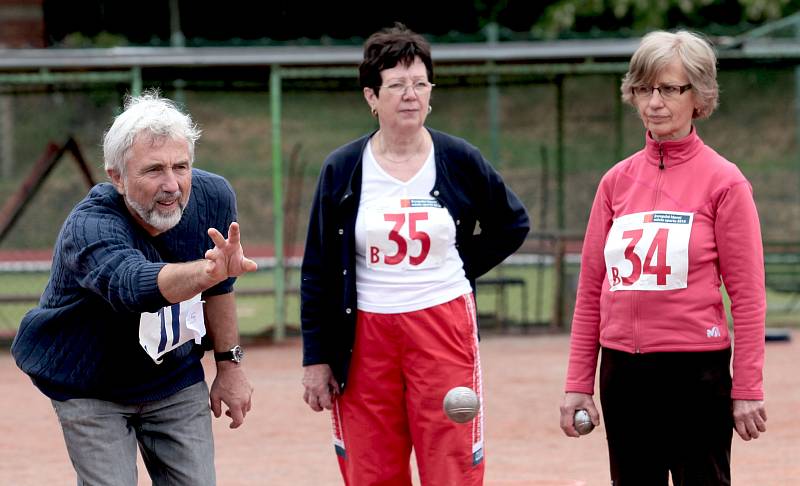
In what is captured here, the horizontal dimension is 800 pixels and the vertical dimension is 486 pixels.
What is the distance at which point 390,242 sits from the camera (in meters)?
4.52

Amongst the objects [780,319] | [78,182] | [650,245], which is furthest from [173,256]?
[78,182]

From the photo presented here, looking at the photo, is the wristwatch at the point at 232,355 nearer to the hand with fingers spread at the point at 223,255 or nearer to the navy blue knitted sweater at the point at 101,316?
the navy blue knitted sweater at the point at 101,316

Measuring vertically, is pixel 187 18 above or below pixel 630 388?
above

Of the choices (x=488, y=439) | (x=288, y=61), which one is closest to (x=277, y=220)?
(x=288, y=61)

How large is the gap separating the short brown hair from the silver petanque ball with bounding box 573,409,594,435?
131cm

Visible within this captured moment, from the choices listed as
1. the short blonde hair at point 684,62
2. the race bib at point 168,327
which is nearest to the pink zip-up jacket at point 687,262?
the short blonde hair at point 684,62

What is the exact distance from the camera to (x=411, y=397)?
4523mm

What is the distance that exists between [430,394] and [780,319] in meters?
10.4

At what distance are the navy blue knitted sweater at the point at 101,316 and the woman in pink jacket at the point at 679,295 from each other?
4.32 ft

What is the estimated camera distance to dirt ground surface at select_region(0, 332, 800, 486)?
6793 mm

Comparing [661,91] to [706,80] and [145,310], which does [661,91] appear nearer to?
[706,80]

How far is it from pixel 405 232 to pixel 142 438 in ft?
3.74

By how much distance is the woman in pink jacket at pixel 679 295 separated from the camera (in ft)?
13.1

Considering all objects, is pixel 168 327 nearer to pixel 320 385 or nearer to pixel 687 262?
pixel 320 385
